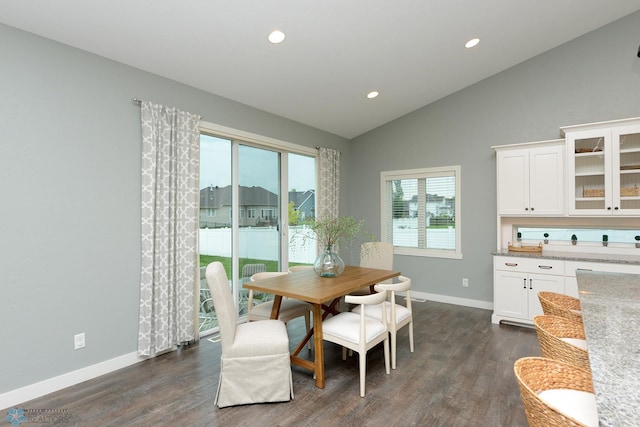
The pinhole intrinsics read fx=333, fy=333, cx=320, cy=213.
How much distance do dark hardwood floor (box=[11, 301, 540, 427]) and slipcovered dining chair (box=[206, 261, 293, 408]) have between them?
0.26 ft

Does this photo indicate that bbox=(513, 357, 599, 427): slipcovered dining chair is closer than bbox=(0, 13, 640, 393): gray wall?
Yes

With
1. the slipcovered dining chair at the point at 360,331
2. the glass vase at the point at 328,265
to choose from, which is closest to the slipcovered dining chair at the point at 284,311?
the glass vase at the point at 328,265

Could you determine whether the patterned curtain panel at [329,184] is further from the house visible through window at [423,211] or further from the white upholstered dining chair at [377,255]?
the white upholstered dining chair at [377,255]

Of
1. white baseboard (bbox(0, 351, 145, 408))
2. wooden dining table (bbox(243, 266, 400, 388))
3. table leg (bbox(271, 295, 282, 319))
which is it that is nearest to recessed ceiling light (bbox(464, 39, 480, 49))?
wooden dining table (bbox(243, 266, 400, 388))

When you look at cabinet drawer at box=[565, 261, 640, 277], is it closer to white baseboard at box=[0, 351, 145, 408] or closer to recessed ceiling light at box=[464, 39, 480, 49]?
recessed ceiling light at box=[464, 39, 480, 49]

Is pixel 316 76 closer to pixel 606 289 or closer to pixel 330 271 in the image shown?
pixel 330 271

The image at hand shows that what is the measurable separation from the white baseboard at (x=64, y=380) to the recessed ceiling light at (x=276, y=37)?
3.16m

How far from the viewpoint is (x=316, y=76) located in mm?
3854

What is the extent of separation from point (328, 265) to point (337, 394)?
1169 mm

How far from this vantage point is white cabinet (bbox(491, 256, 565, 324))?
12.6ft

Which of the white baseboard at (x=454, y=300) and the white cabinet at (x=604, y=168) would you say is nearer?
the white cabinet at (x=604, y=168)

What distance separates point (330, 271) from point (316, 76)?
2233mm

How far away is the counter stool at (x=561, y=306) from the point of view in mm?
1954

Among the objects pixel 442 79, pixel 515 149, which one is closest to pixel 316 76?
pixel 442 79
